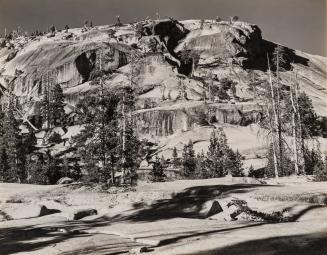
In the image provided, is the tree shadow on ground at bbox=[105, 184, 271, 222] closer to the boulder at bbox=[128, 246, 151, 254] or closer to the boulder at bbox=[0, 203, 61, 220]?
the boulder at bbox=[0, 203, 61, 220]

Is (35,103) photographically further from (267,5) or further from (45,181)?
(267,5)

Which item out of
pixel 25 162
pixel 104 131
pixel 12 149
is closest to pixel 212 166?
pixel 104 131

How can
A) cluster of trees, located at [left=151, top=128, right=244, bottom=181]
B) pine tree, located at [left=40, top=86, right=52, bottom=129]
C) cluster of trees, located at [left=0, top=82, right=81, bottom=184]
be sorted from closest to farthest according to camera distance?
cluster of trees, located at [left=151, top=128, right=244, bottom=181] → cluster of trees, located at [left=0, top=82, right=81, bottom=184] → pine tree, located at [left=40, top=86, right=52, bottom=129]

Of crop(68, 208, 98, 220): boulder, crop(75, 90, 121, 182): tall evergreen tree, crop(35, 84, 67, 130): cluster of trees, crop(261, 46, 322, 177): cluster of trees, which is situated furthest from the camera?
crop(35, 84, 67, 130): cluster of trees

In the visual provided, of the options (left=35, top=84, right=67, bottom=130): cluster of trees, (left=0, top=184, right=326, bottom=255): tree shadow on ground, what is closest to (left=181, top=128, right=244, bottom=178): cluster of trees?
(left=0, top=184, right=326, bottom=255): tree shadow on ground

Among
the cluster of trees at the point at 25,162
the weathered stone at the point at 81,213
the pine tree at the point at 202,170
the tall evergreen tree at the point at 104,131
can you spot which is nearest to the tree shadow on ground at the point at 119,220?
the weathered stone at the point at 81,213

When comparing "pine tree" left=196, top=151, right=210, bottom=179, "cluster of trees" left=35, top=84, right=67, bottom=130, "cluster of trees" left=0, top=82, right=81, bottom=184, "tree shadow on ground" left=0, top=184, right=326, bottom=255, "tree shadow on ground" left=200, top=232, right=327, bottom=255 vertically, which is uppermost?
"cluster of trees" left=35, top=84, right=67, bottom=130

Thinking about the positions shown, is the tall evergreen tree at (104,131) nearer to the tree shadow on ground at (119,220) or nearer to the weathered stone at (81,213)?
the tree shadow on ground at (119,220)

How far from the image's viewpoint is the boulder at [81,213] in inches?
708

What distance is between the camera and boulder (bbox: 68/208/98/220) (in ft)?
59.0

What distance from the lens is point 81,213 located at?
18.6 metres

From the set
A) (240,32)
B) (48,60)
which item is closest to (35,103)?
(48,60)

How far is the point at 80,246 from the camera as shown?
11.6 meters

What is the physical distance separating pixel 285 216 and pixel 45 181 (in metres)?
36.8
